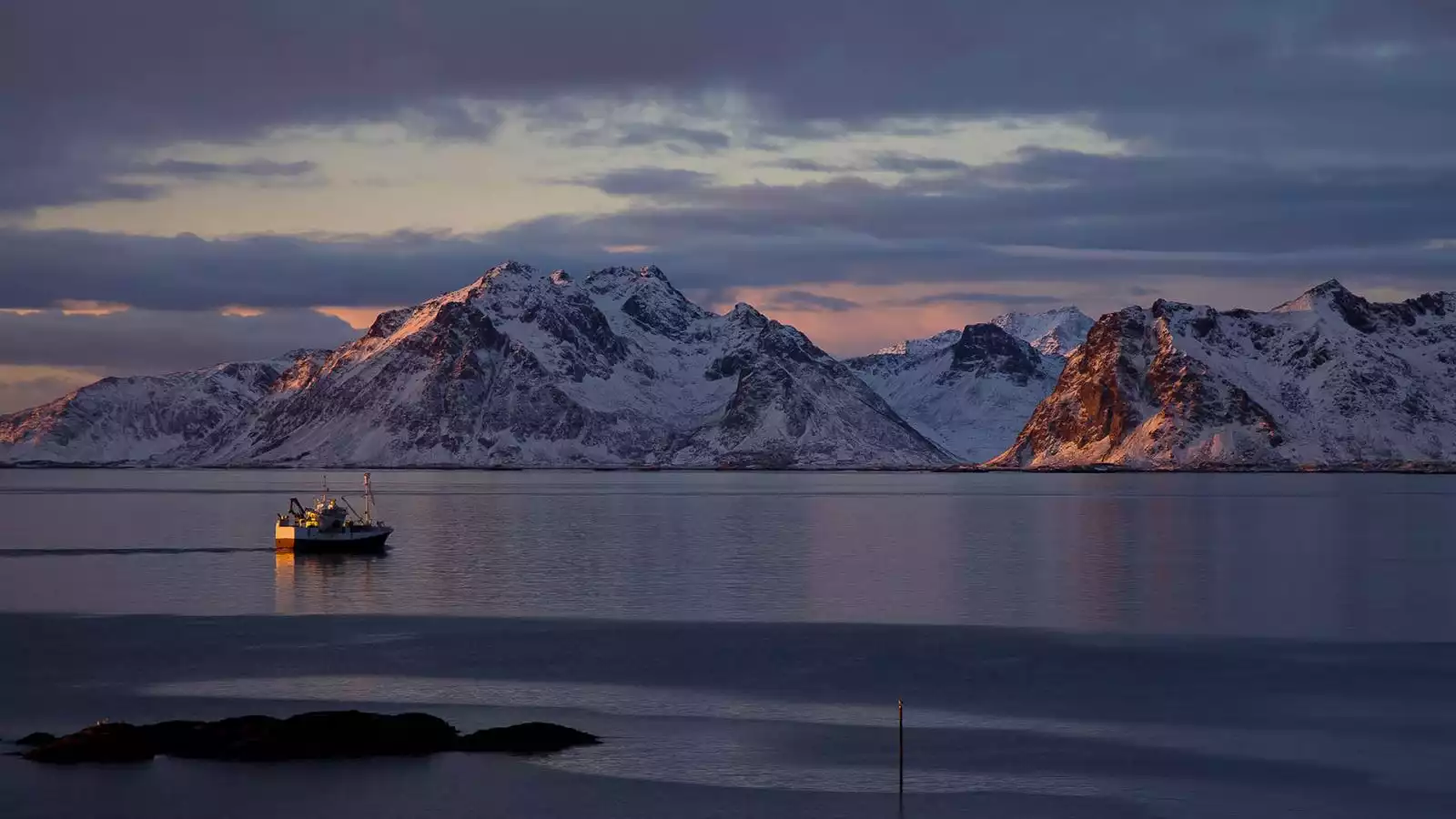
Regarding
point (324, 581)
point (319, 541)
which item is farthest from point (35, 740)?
point (319, 541)

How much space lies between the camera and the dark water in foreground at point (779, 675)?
43.8m

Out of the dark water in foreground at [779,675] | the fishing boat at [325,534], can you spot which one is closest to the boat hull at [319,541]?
the fishing boat at [325,534]

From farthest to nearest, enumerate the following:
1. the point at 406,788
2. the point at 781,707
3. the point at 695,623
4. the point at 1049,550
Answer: the point at 1049,550
the point at 695,623
the point at 781,707
the point at 406,788

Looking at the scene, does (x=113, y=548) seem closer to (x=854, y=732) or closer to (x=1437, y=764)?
(x=854, y=732)

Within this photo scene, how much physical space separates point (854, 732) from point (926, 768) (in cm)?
548

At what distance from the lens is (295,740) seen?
4816 centimetres

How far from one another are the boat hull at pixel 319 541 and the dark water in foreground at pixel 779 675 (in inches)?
218

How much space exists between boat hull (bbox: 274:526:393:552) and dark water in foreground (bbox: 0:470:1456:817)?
5539mm

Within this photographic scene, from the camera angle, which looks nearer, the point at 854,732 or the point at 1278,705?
the point at 854,732

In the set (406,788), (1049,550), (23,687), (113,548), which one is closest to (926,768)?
(406,788)

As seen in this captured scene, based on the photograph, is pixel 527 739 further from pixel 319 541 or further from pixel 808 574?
pixel 319 541

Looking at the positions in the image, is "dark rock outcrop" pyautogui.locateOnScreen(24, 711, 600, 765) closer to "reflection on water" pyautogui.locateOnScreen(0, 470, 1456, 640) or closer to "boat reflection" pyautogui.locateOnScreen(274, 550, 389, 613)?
"reflection on water" pyautogui.locateOnScreen(0, 470, 1456, 640)

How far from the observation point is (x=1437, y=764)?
46.9m

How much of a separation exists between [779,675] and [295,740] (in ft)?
70.8
